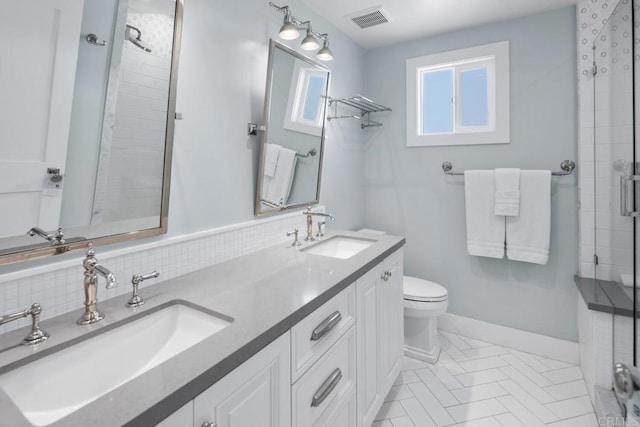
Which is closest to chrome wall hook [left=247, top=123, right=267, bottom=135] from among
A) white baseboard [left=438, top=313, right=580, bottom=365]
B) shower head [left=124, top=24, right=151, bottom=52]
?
shower head [left=124, top=24, right=151, bottom=52]

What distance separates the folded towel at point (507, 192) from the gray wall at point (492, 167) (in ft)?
0.45

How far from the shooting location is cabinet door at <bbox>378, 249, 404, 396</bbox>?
168 cm

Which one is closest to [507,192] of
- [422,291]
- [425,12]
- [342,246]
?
[422,291]

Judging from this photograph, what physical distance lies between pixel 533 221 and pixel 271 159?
1.84 m

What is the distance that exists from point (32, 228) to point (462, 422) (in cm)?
203

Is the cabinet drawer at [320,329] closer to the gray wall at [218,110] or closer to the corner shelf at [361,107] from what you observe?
the gray wall at [218,110]

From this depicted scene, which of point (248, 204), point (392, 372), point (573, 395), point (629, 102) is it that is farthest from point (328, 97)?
point (573, 395)

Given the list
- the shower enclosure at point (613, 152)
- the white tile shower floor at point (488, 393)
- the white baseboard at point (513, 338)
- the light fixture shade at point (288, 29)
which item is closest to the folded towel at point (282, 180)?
the light fixture shade at point (288, 29)

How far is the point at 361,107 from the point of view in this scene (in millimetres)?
2684

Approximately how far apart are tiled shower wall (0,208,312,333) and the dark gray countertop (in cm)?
179

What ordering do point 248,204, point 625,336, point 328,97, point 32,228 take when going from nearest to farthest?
point 32,228 < point 625,336 < point 248,204 < point 328,97

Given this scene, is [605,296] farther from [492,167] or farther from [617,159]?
[492,167]

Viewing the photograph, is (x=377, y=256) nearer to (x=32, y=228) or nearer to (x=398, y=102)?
(x=32, y=228)

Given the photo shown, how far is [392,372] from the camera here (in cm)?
182
